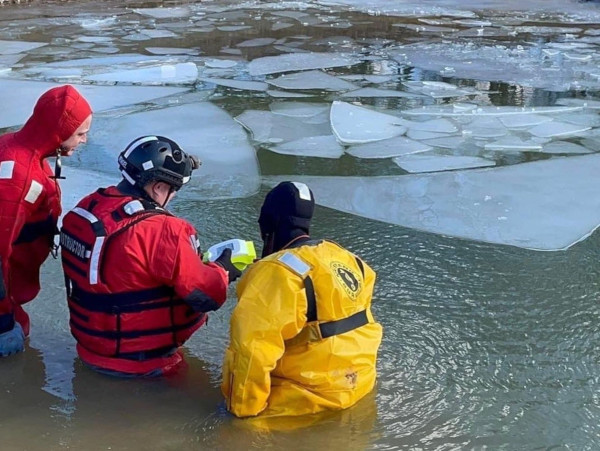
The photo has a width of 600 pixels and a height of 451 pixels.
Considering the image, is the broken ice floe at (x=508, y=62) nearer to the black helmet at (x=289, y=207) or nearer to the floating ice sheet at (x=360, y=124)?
the floating ice sheet at (x=360, y=124)

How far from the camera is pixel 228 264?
116 inches

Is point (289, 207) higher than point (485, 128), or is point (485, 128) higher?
point (289, 207)

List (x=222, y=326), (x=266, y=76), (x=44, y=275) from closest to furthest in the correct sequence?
(x=222, y=326), (x=44, y=275), (x=266, y=76)

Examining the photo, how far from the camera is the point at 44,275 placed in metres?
4.02

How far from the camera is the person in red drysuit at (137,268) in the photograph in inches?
106

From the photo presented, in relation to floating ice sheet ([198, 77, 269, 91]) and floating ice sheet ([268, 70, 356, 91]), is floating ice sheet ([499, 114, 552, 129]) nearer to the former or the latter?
floating ice sheet ([268, 70, 356, 91])

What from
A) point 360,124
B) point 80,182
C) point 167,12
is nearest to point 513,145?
point 360,124

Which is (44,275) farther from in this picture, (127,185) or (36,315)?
(127,185)

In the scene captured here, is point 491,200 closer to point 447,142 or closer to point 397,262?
point 397,262

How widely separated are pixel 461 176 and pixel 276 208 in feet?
10.6

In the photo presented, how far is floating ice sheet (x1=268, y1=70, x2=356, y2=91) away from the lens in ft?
28.2

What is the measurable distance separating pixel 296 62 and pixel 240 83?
162 cm

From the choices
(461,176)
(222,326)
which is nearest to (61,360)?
(222,326)

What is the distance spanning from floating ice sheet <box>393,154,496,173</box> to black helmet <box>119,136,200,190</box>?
3241 millimetres
